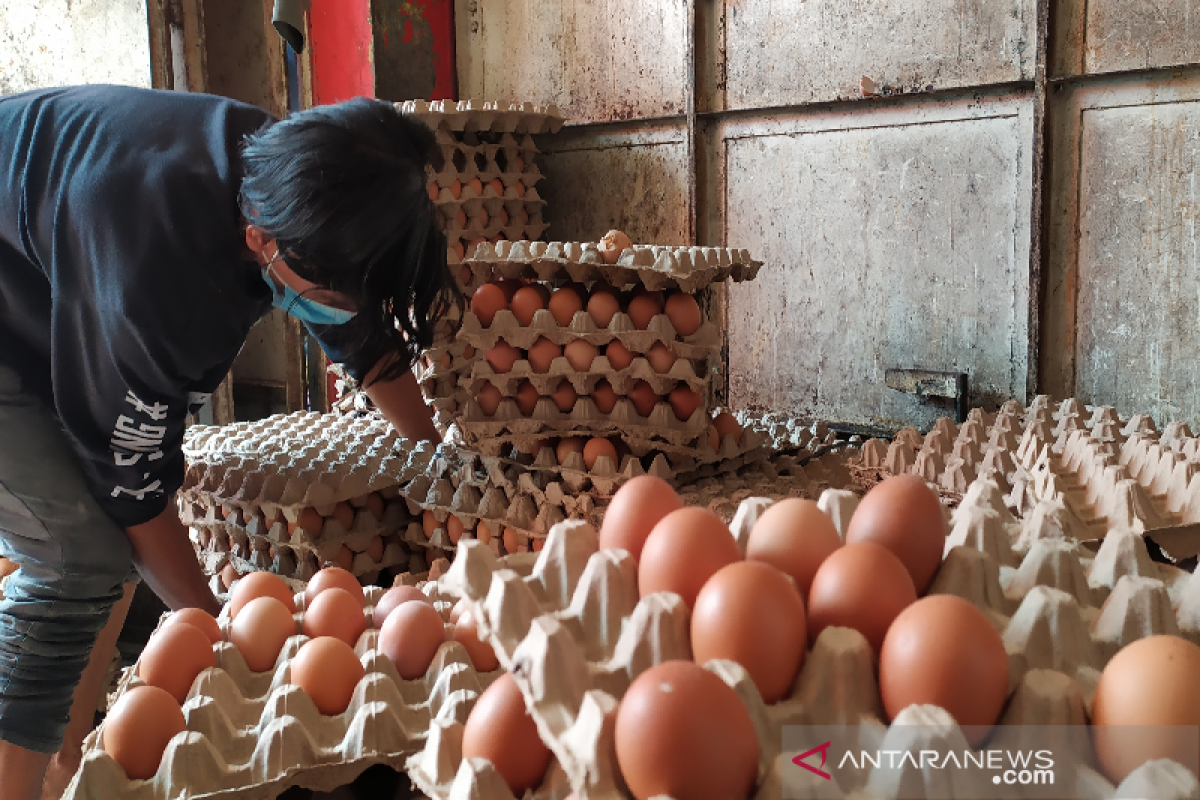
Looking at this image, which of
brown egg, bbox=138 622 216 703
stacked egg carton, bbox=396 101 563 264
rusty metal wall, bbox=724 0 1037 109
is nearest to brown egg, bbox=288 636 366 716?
brown egg, bbox=138 622 216 703

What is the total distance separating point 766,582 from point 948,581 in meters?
0.23

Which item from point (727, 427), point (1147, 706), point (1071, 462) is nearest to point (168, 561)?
point (727, 427)

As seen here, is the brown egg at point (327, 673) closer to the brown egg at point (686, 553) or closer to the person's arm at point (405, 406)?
the brown egg at point (686, 553)

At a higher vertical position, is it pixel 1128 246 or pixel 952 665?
pixel 1128 246

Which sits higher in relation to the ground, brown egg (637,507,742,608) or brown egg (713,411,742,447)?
brown egg (637,507,742,608)

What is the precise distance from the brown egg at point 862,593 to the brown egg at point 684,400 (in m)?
1.45

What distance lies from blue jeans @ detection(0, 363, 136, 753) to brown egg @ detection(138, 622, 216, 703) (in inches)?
23.9

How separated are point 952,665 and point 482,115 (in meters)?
3.31

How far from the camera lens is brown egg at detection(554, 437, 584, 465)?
2342 millimetres

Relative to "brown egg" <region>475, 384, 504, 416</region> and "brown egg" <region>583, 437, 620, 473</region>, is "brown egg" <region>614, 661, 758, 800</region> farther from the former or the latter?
"brown egg" <region>475, 384, 504, 416</region>

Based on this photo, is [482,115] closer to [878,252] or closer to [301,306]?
[878,252]

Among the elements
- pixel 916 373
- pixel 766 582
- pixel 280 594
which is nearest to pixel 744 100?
pixel 916 373

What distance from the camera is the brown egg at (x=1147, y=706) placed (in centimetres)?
65

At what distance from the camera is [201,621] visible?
128cm
